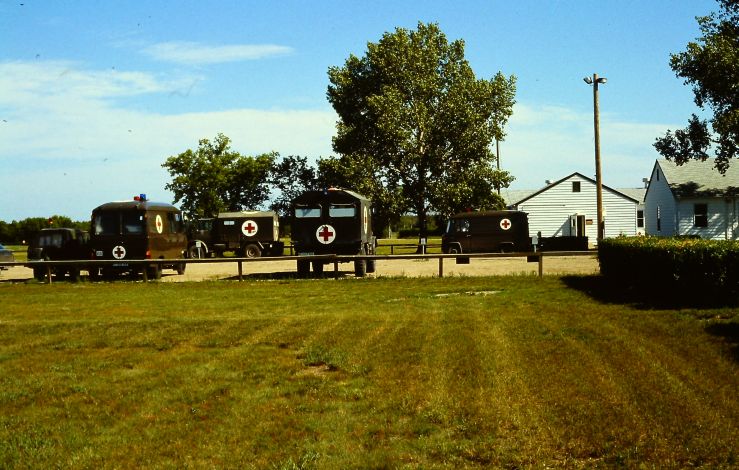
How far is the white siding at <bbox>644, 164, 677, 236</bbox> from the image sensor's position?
47.7 m

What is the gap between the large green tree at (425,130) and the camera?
1754 inches

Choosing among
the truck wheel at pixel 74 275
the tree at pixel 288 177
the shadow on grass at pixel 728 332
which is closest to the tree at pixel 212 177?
the tree at pixel 288 177

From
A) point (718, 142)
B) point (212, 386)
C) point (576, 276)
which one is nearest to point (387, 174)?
point (718, 142)

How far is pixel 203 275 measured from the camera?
1112 inches

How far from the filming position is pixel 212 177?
72.1 m

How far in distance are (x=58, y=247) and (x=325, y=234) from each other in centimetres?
1134

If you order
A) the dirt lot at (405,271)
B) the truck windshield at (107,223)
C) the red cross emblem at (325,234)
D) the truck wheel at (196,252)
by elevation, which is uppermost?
the truck windshield at (107,223)

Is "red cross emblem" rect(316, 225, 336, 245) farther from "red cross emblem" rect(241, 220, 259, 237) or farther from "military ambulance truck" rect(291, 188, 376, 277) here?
"red cross emblem" rect(241, 220, 259, 237)

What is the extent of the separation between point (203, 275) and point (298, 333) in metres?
16.8

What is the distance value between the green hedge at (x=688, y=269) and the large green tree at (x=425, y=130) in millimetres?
26914

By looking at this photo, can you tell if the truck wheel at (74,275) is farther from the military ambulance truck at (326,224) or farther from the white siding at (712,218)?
the white siding at (712,218)

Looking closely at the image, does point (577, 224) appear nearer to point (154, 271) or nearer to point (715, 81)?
point (715, 81)

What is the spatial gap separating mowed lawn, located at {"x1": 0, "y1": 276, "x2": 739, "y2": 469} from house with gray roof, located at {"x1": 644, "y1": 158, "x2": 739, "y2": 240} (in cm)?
3444

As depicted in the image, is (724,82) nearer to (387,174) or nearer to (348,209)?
(387,174)
